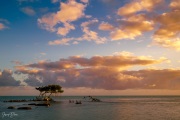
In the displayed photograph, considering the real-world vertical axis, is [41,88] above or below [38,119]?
above

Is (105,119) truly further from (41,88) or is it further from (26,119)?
(41,88)

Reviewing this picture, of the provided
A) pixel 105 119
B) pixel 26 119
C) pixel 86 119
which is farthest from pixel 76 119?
pixel 26 119

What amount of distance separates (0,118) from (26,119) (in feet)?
22.6

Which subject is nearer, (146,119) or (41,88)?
(146,119)

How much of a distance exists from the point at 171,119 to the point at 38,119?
3332cm

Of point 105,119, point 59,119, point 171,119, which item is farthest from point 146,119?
point 59,119

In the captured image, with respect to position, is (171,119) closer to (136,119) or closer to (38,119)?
(136,119)

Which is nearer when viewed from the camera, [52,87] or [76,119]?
[76,119]

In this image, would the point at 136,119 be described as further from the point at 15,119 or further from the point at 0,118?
the point at 0,118

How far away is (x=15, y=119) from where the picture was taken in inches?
2271

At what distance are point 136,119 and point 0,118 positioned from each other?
33927 millimetres

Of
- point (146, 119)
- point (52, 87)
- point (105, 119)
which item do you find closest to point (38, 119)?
point (105, 119)

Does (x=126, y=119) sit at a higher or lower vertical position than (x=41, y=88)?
lower

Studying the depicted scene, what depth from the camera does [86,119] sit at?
190 ft
